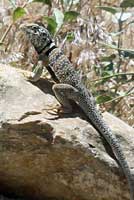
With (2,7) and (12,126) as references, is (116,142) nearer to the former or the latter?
(12,126)

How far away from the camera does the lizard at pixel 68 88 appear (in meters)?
3.50

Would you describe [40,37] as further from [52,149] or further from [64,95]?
[52,149]

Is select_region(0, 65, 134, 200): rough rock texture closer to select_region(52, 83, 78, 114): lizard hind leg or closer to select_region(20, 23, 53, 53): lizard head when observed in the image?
select_region(52, 83, 78, 114): lizard hind leg

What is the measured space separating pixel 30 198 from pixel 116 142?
73 cm

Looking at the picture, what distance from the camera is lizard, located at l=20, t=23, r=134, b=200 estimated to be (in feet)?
11.5

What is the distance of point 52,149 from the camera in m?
3.53

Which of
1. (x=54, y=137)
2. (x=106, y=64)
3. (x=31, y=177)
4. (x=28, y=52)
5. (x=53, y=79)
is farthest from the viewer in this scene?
(x=28, y=52)

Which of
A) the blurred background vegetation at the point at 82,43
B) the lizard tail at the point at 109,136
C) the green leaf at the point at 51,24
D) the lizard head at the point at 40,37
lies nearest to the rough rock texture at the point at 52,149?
the lizard tail at the point at 109,136

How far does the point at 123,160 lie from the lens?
3455 millimetres

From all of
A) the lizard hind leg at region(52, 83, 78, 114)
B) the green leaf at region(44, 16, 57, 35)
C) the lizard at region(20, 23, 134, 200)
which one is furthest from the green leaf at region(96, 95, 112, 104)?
the green leaf at region(44, 16, 57, 35)

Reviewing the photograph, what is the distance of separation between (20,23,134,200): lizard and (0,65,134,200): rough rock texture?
6 centimetres

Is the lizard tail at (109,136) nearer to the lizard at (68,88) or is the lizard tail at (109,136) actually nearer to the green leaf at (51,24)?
the lizard at (68,88)

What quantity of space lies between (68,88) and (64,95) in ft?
0.28

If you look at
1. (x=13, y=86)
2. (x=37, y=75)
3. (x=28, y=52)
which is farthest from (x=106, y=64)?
(x=13, y=86)
